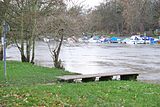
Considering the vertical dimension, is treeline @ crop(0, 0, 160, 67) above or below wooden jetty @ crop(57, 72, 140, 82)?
above

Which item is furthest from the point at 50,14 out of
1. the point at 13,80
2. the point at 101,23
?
the point at 101,23

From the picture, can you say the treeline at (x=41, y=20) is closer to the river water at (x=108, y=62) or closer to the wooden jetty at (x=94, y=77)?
the river water at (x=108, y=62)

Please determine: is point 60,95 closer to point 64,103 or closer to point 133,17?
point 64,103

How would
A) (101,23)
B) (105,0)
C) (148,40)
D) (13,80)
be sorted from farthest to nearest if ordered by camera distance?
(105,0)
(101,23)
(148,40)
(13,80)

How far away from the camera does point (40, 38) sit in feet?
89.3

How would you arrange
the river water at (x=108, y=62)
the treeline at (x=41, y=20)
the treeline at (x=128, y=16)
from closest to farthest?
the treeline at (x=41, y=20), the river water at (x=108, y=62), the treeline at (x=128, y=16)

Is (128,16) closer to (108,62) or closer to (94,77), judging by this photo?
Answer: (108,62)

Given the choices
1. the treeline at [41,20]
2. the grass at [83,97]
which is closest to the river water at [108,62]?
the treeline at [41,20]

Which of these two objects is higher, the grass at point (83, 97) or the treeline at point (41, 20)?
the treeline at point (41, 20)

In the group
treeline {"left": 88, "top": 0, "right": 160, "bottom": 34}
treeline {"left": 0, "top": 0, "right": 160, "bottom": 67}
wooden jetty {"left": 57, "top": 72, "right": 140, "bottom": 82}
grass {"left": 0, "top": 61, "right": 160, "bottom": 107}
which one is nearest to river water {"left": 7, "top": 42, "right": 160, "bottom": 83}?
wooden jetty {"left": 57, "top": 72, "right": 140, "bottom": 82}

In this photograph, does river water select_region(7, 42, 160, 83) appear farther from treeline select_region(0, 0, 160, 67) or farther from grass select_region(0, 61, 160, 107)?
grass select_region(0, 61, 160, 107)

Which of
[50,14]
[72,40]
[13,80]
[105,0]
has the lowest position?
[13,80]

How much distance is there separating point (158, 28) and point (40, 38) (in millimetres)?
75219

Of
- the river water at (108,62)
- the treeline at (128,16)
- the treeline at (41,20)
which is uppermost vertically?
the treeline at (128,16)
